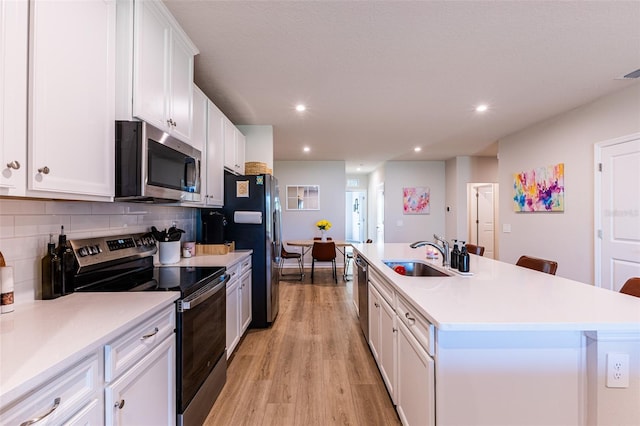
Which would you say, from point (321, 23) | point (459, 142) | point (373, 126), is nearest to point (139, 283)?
point (321, 23)

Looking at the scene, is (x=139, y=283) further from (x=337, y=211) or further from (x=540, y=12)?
(x=337, y=211)

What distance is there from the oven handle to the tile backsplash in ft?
2.06

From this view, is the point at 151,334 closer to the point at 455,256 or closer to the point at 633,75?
the point at 455,256

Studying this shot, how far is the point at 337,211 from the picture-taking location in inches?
263

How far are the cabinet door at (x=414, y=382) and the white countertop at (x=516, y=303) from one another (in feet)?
A: 0.74

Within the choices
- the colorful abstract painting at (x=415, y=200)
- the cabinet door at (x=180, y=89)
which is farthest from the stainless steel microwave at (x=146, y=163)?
the colorful abstract painting at (x=415, y=200)

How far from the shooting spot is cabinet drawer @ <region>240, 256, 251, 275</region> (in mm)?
2739

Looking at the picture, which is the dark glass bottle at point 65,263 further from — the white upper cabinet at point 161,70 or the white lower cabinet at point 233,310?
the white lower cabinet at point 233,310

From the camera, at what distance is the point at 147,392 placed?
122 cm

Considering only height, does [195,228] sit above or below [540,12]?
below

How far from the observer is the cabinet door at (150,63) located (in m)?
1.49

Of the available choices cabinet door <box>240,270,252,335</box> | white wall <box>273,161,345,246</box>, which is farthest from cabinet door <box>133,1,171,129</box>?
white wall <box>273,161,345,246</box>

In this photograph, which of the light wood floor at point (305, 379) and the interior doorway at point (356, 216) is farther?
the interior doorway at point (356, 216)

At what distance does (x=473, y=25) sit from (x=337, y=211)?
499cm
